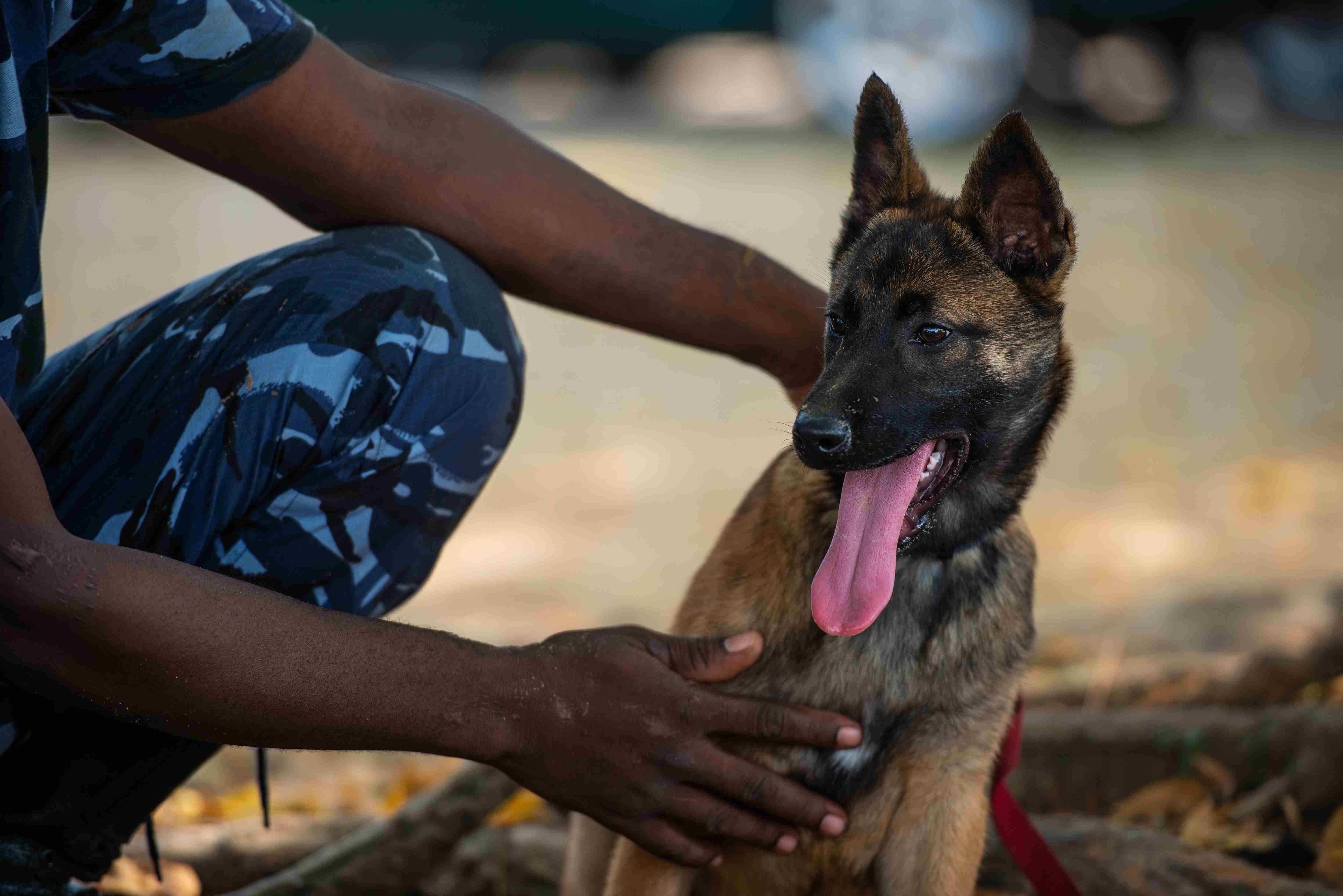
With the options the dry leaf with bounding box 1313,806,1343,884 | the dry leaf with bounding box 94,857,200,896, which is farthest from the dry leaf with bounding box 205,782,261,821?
the dry leaf with bounding box 1313,806,1343,884

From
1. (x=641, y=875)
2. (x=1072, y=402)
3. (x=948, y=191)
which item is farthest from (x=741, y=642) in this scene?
(x=1072, y=402)

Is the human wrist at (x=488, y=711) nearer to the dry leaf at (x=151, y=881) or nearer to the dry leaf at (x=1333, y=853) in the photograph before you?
the dry leaf at (x=151, y=881)

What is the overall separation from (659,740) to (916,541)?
2.10 feet

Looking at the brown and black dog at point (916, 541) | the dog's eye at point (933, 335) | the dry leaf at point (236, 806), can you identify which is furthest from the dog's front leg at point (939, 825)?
the dry leaf at point (236, 806)

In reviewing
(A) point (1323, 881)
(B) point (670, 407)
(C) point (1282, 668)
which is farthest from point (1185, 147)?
(A) point (1323, 881)

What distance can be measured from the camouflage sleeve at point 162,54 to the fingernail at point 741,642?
126 cm

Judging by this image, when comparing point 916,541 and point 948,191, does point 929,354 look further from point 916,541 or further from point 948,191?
point 948,191

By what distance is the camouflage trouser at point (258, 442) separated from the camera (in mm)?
2098

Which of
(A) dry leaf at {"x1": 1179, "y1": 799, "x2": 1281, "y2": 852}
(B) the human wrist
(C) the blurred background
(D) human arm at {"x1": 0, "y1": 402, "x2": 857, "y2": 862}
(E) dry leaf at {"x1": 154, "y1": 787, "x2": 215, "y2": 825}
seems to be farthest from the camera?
(C) the blurred background

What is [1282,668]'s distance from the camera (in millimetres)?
3529

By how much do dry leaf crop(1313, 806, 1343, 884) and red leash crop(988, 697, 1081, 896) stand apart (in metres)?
0.73

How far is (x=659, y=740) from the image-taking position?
198 centimetres

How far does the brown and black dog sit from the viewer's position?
223 cm

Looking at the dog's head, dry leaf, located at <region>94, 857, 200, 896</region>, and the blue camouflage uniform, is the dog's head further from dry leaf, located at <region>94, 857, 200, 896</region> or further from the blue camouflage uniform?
dry leaf, located at <region>94, 857, 200, 896</region>
